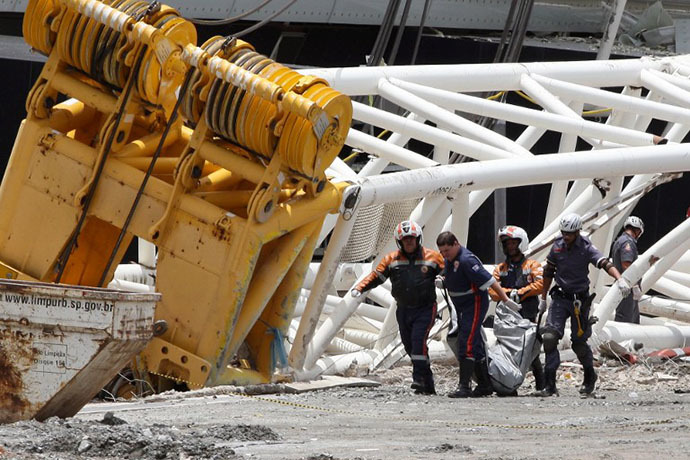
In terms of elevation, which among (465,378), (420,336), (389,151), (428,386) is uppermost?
(389,151)

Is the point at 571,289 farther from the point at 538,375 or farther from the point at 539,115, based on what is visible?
the point at 539,115

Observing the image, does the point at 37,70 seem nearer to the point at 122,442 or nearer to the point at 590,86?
the point at 590,86

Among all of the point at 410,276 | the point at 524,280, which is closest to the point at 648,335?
the point at 524,280

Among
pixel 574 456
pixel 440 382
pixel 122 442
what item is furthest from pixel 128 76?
pixel 574 456

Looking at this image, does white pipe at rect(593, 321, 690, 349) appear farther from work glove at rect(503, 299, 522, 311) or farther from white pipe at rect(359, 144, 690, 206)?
work glove at rect(503, 299, 522, 311)

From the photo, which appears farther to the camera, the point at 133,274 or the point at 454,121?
the point at 454,121

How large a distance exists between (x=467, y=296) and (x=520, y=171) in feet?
4.58

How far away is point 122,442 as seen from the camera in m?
7.34

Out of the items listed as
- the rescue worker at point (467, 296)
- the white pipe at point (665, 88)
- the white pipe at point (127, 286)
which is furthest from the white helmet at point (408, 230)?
the white pipe at point (665, 88)

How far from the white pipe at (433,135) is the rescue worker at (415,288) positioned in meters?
1.79

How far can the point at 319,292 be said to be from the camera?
460 inches

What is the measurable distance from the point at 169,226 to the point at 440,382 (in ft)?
10.9

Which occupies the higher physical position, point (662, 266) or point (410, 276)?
point (662, 266)

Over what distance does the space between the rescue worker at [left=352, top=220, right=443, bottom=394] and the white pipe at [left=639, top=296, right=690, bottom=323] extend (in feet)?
16.5
